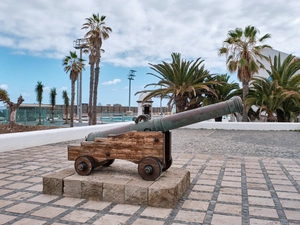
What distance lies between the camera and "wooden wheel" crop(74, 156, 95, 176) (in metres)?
3.57

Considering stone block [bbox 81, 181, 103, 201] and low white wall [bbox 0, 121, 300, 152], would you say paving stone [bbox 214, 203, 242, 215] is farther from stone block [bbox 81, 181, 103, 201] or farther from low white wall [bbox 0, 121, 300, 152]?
low white wall [bbox 0, 121, 300, 152]

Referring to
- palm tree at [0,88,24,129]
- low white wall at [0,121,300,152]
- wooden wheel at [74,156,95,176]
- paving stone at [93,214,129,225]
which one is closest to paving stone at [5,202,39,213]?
wooden wheel at [74,156,95,176]

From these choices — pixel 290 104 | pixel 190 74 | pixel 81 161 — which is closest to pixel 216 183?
pixel 81 161

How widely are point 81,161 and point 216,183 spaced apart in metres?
1.87

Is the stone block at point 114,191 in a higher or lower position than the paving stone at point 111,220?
higher

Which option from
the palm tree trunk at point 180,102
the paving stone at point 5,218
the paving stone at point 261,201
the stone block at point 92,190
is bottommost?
the paving stone at point 5,218

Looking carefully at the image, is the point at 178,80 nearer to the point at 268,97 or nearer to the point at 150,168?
the point at 268,97

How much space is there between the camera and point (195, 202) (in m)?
3.25

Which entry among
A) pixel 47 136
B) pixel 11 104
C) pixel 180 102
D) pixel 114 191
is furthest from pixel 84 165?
pixel 11 104

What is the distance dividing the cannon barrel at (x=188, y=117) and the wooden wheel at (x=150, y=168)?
378mm

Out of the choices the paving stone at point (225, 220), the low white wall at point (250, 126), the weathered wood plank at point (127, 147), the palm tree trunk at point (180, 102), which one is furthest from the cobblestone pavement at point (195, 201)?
the palm tree trunk at point (180, 102)

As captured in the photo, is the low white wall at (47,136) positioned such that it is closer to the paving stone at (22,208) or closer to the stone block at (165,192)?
the paving stone at (22,208)

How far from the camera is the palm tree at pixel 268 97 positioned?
14547mm

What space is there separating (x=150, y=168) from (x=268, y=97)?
13115 mm
